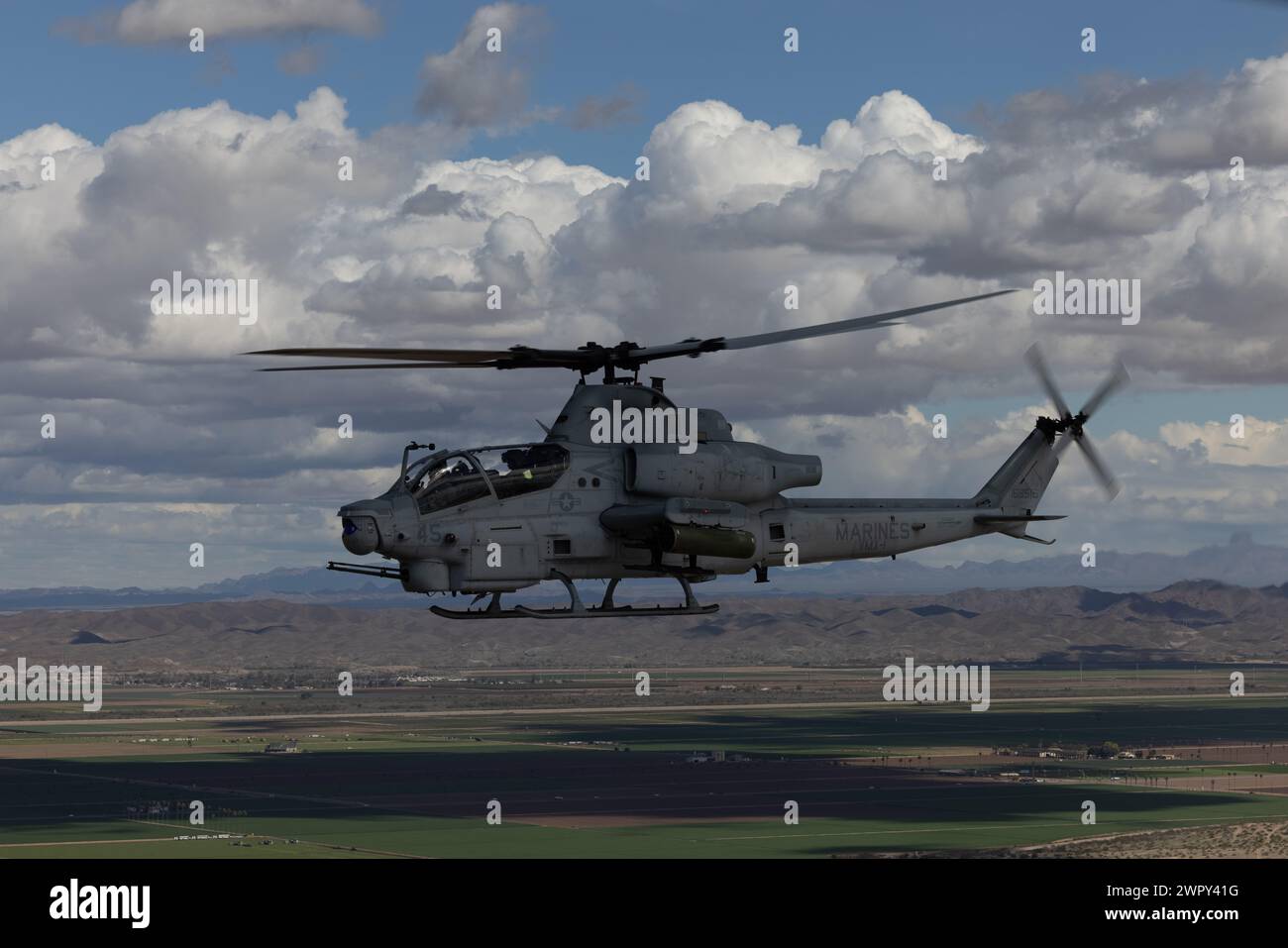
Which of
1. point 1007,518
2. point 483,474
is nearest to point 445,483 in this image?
point 483,474

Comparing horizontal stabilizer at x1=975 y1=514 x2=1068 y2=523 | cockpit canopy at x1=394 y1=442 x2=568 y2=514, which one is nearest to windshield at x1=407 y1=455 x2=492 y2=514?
cockpit canopy at x1=394 y1=442 x2=568 y2=514

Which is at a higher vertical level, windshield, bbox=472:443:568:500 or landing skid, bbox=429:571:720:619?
windshield, bbox=472:443:568:500

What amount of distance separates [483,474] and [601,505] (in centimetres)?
304

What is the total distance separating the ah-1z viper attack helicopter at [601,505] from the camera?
40.3 m

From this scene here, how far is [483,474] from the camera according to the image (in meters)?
41.4

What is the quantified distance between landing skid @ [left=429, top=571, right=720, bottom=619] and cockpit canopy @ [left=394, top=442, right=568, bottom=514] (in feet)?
7.31

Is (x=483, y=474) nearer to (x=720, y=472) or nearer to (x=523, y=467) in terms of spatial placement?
(x=523, y=467)

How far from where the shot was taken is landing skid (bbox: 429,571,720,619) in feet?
129

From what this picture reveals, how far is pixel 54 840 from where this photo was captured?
171m

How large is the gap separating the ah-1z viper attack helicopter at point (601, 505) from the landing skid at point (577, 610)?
65mm

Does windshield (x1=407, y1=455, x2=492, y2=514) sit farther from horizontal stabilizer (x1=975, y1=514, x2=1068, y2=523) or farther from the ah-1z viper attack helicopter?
horizontal stabilizer (x1=975, y1=514, x2=1068, y2=523)
